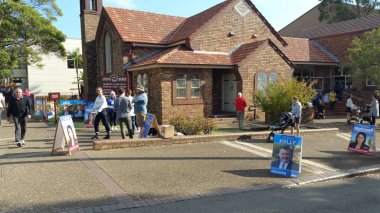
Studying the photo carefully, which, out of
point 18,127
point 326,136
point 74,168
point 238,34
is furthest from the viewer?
point 238,34

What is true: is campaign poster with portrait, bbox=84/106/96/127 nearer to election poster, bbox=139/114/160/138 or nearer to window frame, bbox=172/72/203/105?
window frame, bbox=172/72/203/105

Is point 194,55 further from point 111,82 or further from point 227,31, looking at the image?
point 111,82

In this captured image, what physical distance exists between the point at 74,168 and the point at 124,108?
3.20 metres

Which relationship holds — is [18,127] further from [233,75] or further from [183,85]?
[233,75]

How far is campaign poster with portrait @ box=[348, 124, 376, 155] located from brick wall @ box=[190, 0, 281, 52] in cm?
1040

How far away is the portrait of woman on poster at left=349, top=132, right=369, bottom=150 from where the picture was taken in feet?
31.0

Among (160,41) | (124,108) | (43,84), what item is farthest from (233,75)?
(43,84)

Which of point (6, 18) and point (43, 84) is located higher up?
point (6, 18)

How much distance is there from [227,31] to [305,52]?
873cm

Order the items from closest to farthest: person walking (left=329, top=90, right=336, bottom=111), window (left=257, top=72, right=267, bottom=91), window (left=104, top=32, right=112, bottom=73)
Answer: window (left=257, top=72, right=267, bottom=91) → person walking (left=329, top=90, right=336, bottom=111) → window (left=104, top=32, right=112, bottom=73)

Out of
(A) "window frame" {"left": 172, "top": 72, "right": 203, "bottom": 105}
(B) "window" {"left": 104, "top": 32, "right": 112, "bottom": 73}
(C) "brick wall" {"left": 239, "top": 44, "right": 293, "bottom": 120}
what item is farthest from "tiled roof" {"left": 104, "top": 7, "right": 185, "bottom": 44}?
(C) "brick wall" {"left": 239, "top": 44, "right": 293, "bottom": 120}

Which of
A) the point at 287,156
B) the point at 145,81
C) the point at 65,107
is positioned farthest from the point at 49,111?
the point at 287,156

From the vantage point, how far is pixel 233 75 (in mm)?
18328

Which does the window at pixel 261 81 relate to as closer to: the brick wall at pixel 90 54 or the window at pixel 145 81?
the window at pixel 145 81
